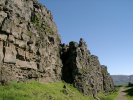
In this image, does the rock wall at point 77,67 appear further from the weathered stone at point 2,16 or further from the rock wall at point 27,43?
the weathered stone at point 2,16

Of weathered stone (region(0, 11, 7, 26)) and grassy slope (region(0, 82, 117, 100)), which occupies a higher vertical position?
weathered stone (region(0, 11, 7, 26))

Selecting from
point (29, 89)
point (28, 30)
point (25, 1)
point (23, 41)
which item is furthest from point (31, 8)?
point (29, 89)

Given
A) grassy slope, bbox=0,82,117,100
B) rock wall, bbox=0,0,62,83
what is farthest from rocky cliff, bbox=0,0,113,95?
grassy slope, bbox=0,82,117,100

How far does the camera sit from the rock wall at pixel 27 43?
32188 millimetres

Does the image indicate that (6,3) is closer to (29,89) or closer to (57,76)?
(29,89)

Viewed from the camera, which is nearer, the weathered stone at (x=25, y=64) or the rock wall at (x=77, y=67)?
the weathered stone at (x=25, y=64)

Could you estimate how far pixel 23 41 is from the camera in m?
35.6

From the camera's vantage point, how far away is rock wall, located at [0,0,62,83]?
32.2 meters

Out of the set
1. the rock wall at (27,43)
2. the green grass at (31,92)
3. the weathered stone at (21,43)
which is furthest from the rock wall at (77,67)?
the weathered stone at (21,43)

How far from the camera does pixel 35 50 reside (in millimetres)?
38938

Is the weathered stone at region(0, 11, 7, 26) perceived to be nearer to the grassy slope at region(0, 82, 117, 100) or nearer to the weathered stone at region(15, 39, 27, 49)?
the weathered stone at region(15, 39, 27, 49)

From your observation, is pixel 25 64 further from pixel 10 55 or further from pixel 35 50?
pixel 10 55

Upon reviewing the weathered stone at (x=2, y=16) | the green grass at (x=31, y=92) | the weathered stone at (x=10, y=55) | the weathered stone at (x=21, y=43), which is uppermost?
the weathered stone at (x=2, y=16)

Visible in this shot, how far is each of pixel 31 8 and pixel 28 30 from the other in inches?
191
